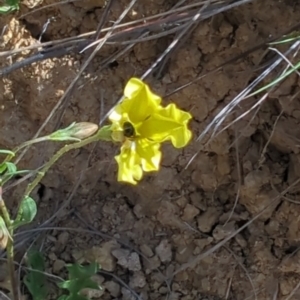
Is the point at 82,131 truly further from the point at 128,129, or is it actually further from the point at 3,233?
the point at 3,233

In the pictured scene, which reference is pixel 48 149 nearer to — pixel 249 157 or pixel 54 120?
pixel 54 120

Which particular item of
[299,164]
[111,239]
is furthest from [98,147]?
[299,164]

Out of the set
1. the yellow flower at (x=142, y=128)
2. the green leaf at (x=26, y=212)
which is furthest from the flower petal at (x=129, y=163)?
the green leaf at (x=26, y=212)

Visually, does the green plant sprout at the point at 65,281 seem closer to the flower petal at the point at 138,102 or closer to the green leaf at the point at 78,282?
the green leaf at the point at 78,282

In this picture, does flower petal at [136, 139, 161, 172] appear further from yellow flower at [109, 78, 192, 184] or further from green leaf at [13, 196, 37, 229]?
green leaf at [13, 196, 37, 229]

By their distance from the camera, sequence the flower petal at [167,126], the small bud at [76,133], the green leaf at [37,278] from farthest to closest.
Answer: the green leaf at [37,278] → the small bud at [76,133] → the flower petal at [167,126]

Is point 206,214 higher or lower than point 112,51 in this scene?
lower
